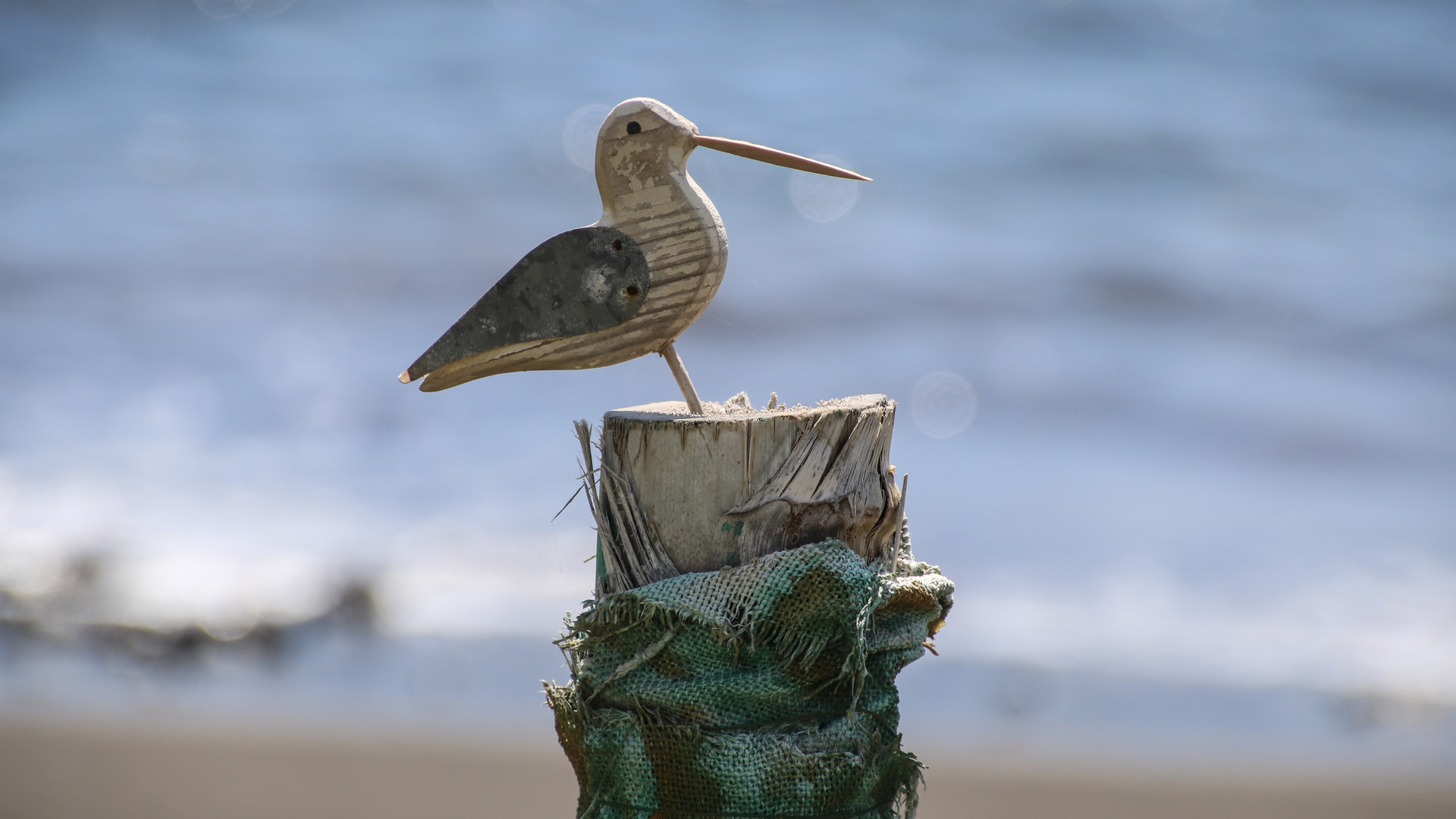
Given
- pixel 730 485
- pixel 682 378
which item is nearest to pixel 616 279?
pixel 682 378

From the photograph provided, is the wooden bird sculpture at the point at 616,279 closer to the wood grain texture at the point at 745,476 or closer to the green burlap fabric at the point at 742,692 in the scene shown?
the wood grain texture at the point at 745,476

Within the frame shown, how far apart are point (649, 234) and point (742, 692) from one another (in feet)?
3.27

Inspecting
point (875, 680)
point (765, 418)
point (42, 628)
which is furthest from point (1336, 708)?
point (42, 628)

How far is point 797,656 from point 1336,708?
4724 mm

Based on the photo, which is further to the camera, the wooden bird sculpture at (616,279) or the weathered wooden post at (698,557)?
the wooden bird sculpture at (616,279)

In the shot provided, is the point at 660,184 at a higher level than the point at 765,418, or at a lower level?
→ higher

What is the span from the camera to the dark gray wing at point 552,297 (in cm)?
235

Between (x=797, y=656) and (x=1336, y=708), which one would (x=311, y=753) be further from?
(x=1336, y=708)

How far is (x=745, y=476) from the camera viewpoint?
2221 millimetres

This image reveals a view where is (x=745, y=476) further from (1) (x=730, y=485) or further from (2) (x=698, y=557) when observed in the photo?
(2) (x=698, y=557)

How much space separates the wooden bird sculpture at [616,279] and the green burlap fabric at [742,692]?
1.76 ft

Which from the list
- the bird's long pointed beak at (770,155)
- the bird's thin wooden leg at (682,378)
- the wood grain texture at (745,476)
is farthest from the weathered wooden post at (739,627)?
the bird's long pointed beak at (770,155)

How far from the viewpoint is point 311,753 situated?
Result: 4.87m

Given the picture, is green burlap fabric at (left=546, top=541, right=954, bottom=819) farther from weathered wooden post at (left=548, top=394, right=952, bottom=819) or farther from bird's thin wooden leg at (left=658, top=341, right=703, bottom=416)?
bird's thin wooden leg at (left=658, top=341, right=703, bottom=416)
